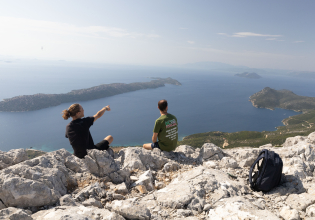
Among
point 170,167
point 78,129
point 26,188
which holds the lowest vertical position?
point 170,167

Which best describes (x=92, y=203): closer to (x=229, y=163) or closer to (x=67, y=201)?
(x=67, y=201)

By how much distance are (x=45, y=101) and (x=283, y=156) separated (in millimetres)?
195974

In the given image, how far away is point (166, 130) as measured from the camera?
6.89 m

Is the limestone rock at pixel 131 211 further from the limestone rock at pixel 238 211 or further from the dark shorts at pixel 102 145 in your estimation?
the dark shorts at pixel 102 145

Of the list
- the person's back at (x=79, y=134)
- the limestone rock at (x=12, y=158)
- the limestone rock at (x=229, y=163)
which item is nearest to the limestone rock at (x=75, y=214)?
the person's back at (x=79, y=134)

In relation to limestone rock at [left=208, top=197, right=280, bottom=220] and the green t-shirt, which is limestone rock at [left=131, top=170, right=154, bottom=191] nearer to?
limestone rock at [left=208, top=197, right=280, bottom=220]

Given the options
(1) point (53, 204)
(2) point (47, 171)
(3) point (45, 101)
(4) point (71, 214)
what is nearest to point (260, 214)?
(4) point (71, 214)

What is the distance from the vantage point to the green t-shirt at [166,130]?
22.2 ft

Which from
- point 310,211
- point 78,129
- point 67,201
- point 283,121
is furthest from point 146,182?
point 283,121

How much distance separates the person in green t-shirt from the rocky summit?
2.62ft

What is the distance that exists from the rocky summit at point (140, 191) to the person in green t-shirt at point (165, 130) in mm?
799

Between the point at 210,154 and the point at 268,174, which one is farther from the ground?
the point at 268,174

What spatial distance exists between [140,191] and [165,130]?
2.89 m

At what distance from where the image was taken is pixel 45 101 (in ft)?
525
